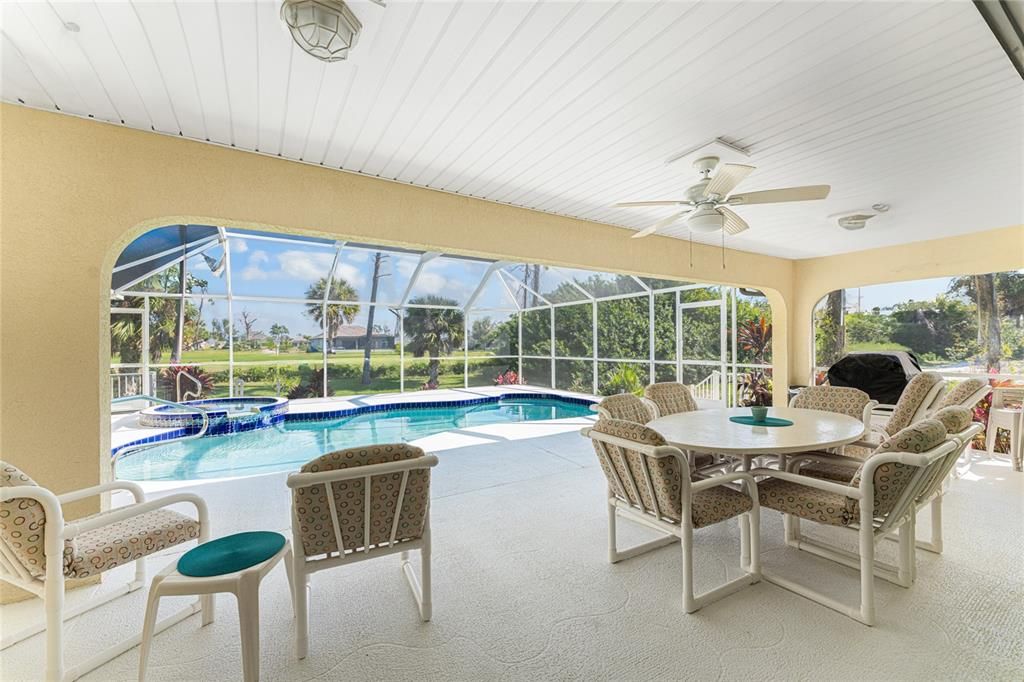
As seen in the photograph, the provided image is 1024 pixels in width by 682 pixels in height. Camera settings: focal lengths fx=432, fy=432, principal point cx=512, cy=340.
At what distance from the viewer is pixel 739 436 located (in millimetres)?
2615

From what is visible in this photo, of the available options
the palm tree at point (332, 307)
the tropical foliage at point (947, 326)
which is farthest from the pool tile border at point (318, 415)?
the tropical foliage at point (947, 326)

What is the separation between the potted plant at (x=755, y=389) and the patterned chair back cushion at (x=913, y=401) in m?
A: 3.99

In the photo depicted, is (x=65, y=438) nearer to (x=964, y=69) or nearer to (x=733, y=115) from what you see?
(x=733, y=115)

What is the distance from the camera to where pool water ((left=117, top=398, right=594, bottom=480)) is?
17.0 feet

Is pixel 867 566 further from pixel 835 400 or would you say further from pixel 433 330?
pixel 433 330

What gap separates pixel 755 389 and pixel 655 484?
19.4 ft

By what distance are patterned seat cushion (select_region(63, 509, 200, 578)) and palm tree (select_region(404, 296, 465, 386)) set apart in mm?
8238

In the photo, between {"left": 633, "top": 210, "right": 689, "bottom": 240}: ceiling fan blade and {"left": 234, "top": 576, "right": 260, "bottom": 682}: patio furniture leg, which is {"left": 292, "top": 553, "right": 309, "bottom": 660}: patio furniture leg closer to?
{"left": 234, "top": 576, "right": 260, "bottom": 682}: patio furniture leg

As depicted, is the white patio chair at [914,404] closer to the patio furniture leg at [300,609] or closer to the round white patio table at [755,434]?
the round white patio table at [755,434]

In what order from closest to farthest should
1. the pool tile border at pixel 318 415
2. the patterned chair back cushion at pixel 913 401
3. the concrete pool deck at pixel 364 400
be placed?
the patterned chair back cushion at pixel 913 401, the pool tile border at pixel 318 415, the concrete pool deck at pixel 364 400

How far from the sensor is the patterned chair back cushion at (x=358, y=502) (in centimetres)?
181

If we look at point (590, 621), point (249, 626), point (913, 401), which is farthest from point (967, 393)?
point (249, 626)

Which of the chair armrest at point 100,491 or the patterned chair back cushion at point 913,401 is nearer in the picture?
the chair armrest at point 100,491

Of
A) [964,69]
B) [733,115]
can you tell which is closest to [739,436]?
[733,115]
